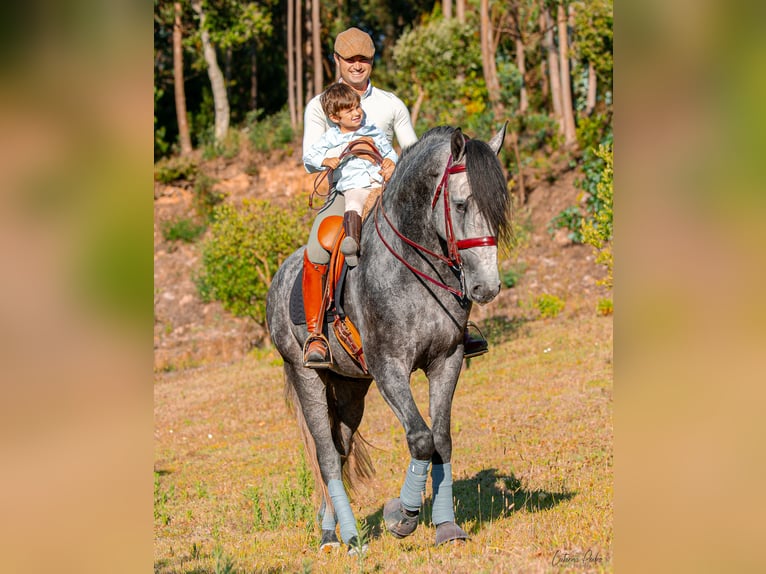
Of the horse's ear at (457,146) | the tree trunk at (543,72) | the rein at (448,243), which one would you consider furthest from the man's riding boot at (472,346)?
the tree trunk at (543,72)

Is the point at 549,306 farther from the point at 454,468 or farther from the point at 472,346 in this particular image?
the point at 472,346

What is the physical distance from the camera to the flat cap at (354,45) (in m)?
7.08

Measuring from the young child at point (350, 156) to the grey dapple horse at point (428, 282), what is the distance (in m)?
0.22

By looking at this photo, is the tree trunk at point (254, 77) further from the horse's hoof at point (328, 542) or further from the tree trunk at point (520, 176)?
the horse's hoof at point (328, 542)

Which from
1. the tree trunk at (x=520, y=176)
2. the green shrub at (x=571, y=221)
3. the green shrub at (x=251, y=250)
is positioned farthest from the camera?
the tree trunk at (x=520, y=176)

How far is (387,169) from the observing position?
22.2 ft

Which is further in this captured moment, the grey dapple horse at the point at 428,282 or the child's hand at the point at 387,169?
the child's hand at the point at 387,169

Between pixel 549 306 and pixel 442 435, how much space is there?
1678 cm

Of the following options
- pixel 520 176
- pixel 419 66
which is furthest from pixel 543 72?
pixel 520 176
